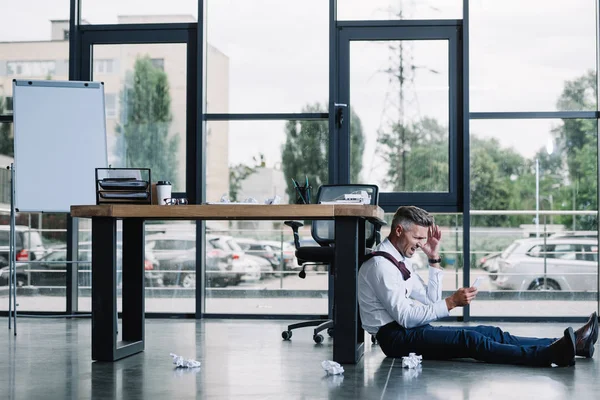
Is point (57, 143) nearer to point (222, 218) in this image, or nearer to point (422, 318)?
point (222, 218)

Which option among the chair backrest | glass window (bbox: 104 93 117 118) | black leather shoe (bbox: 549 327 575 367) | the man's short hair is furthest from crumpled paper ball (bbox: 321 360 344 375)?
glass window (bbox: 104 93 117 118)

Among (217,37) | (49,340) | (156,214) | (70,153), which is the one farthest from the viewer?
(217,37)

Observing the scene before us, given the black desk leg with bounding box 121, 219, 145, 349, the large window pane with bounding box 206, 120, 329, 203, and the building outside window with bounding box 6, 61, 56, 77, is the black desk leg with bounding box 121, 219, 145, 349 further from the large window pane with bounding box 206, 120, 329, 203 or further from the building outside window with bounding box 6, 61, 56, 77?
the building outside window with bounding box 6, 61, 56, 77

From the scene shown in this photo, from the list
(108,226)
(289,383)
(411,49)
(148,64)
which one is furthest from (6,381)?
(411,49)

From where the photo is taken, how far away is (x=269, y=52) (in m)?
6.44

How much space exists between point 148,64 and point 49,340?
8.34ft

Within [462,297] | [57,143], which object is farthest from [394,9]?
[462,297]

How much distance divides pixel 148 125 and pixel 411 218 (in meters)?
3.19

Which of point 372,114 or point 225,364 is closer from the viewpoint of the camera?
point 225,364

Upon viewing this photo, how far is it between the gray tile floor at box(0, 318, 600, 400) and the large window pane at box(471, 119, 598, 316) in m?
1.91

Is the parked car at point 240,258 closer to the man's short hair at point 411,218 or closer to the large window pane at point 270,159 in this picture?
the large window pane at point 270,159

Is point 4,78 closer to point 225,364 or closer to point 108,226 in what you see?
point 108,226

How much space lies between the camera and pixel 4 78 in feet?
22.0

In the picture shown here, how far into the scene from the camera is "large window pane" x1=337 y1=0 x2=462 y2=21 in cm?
631
